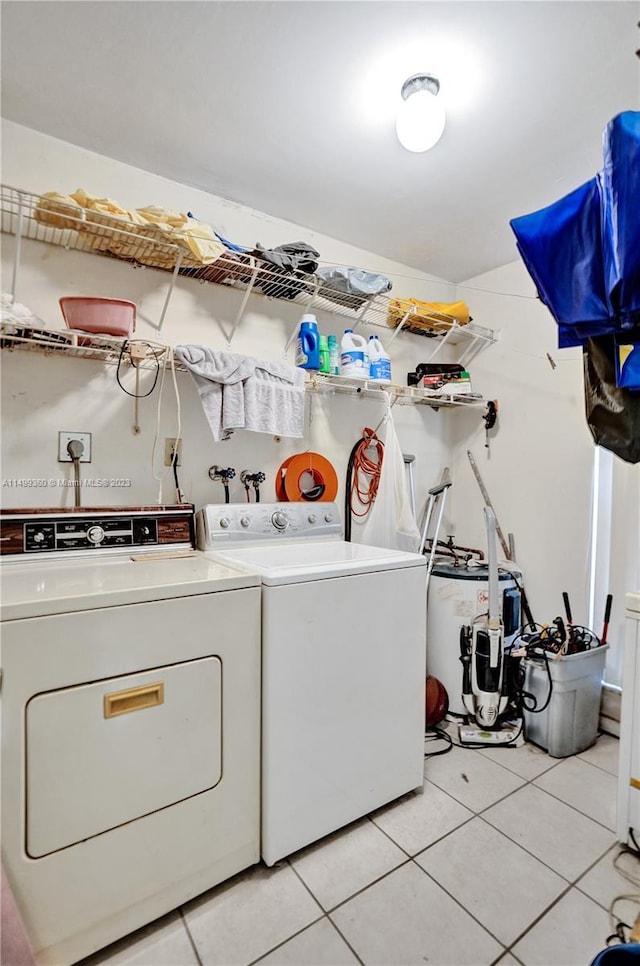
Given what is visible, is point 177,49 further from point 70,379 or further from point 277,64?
point 70,379

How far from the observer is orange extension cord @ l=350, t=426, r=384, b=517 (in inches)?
104

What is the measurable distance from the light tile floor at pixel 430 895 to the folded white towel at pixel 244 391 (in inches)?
61.2

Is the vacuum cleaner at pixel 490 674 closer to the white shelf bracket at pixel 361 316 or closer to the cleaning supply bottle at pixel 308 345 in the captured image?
the cleaning supply bottle at pixel 308 345

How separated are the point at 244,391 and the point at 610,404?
52.2 inches

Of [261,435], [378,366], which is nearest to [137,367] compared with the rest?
[261,435]

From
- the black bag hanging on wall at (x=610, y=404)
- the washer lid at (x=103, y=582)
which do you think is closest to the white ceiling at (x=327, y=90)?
the black bag hanging on wall at (x=610, y=404)

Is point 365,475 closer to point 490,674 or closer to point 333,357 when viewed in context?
point 333,357

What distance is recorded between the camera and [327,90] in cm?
161

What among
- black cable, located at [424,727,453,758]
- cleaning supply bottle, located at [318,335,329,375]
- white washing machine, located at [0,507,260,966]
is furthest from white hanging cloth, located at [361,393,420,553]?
white washing machine, located at [0,507,260,966]

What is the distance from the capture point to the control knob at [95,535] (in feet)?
5.32

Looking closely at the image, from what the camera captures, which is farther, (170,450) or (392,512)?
(392,512)

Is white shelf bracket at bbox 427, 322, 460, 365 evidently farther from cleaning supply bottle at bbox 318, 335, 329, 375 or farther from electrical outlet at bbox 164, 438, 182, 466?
electrical outlet at bbox 164, 438, 182, 466

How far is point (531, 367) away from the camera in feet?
8.95

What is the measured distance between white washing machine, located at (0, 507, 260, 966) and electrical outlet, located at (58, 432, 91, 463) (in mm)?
344
